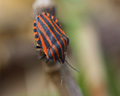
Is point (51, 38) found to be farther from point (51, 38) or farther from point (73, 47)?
point (73, 47)

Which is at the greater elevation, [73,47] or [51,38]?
[51,38]

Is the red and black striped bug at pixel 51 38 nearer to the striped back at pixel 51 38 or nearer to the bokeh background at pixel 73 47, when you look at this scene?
the striped back at pixel 51 38

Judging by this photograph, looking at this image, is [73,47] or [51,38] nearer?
[51,38]

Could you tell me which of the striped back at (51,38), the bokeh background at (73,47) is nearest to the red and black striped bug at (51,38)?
the striped back at (51,38)

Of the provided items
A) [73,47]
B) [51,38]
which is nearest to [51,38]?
[51,38]

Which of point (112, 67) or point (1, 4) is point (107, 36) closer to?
point (112, 67)

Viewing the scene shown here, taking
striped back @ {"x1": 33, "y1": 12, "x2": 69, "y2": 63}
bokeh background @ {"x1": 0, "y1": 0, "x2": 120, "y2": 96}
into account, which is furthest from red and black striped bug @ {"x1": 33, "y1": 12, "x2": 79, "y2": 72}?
bokeh background @ {"x1": 0, "y1": 0, "x2": 120, "y2": 96}

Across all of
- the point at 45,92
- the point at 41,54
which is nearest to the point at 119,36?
the point at 45,92
